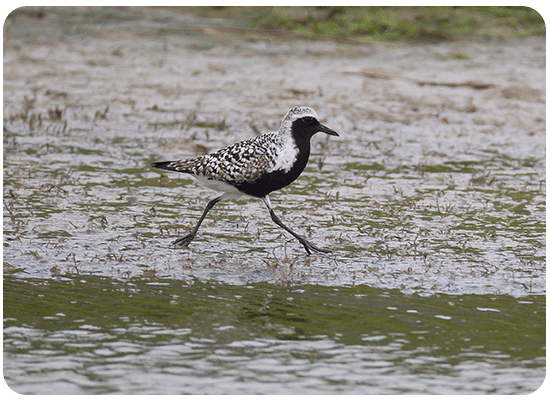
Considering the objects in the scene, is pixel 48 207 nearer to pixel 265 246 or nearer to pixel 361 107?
pixel 265 246

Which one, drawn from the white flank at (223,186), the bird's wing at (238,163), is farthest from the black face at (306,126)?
the white flank at (223,186)

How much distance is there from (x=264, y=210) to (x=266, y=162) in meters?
1.93

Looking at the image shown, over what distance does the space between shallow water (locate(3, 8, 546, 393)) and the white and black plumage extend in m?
0.62

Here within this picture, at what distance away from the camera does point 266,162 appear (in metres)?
8.11

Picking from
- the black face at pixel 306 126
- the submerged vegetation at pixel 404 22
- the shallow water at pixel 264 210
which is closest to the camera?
the shallow water at pixel 264 210

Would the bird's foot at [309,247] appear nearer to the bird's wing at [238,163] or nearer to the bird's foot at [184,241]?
the bird's wing at [238,163]

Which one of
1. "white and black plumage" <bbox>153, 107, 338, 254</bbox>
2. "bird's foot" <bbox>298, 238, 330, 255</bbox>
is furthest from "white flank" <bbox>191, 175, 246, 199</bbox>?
"bird's foot" <bbox>298, 238, 330, 255</bbox>

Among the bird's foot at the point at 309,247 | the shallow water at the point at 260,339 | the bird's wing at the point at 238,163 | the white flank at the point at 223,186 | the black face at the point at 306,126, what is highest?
the black face at the point at 306,126

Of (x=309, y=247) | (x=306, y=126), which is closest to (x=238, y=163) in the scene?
(x=306, y=126)

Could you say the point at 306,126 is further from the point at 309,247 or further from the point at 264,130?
the point at 264,130

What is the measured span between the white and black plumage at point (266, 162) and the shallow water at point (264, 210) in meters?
0.62

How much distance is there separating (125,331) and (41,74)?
10437 millimetres

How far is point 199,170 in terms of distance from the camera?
27.8 feet

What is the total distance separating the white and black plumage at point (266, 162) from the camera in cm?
812
